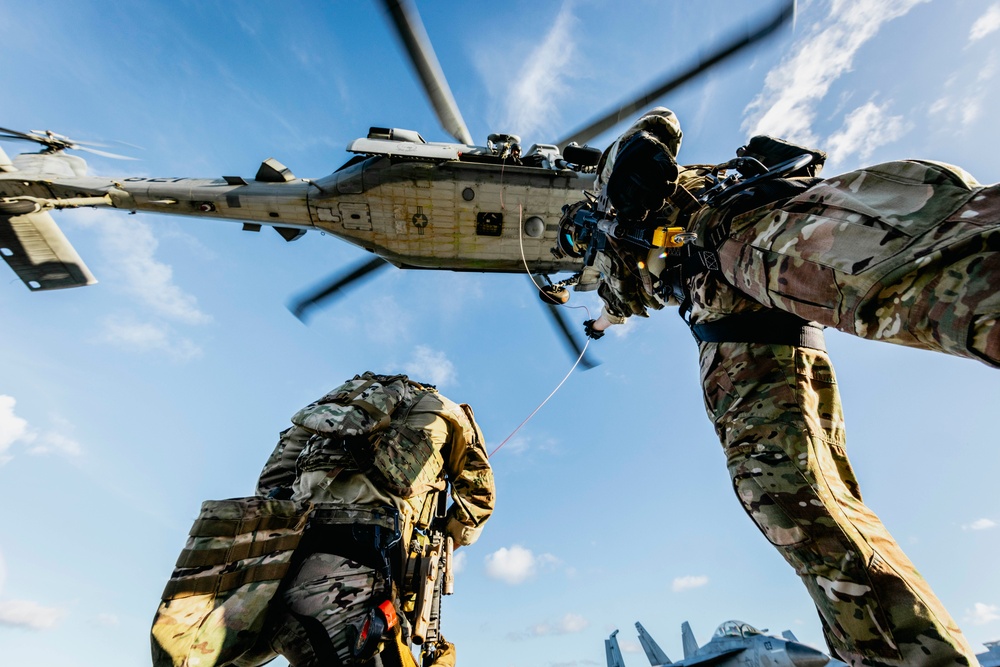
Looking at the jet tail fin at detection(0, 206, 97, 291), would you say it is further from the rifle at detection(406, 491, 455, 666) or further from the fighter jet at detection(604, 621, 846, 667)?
the fighter jet at detection(604, 621, 846, 667)

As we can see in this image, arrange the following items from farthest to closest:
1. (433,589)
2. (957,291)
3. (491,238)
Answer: (491,238) < (433,589) < (957,291)

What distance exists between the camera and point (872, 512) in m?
1.92

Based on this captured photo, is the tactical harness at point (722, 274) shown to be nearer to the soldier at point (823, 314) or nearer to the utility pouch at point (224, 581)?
the soldier at point (823, 314)

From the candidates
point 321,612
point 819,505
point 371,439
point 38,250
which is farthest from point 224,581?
point 38,250

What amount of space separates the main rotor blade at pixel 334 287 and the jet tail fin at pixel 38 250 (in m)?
6.45

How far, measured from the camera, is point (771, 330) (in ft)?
7.25

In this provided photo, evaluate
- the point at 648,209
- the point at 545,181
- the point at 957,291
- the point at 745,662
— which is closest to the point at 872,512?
the point at 957,291

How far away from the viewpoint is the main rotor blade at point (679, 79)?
6.07 m

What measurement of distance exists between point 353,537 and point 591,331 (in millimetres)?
2772

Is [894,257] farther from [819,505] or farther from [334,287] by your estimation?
[334,287]

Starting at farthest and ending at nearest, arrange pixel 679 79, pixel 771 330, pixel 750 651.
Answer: pixel 750 651, pixel 679 79, pixel 771 330

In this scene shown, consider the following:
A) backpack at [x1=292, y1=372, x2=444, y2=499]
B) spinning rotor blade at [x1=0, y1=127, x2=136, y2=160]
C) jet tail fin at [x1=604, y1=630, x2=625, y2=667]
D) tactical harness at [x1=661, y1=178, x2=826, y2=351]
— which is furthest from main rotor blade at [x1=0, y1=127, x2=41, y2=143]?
jet tail fin at [x1=604, y1=630, x2=625, y2=667]

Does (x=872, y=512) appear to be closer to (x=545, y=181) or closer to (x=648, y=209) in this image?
(x=648, y=209)

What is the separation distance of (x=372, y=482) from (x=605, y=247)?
2.65 metres
